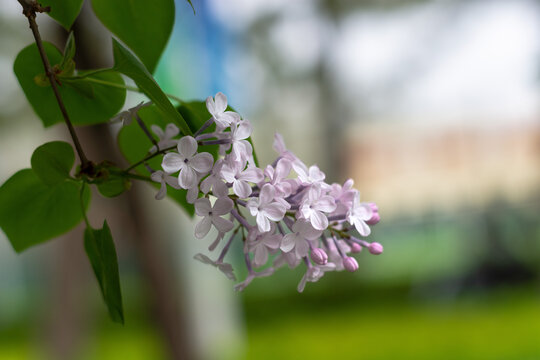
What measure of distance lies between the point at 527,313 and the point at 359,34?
135 centimetres

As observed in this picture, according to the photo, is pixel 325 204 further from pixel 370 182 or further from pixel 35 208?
pixel 370 182

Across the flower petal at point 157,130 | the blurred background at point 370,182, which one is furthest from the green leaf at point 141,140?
the blurred background at point 370,182

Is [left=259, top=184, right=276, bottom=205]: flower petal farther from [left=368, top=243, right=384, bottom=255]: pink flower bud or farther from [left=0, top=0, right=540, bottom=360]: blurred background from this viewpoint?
[left=0, top=0, right=540, bottom=360]: blurred background

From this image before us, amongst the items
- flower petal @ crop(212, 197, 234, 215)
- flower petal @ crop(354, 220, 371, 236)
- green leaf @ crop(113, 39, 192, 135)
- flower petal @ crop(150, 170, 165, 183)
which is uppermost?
green leaf @ crop(113, 39, 192, 135)

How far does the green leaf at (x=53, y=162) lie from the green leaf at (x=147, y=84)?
0.14 feet

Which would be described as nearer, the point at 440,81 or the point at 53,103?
the point at 53,103

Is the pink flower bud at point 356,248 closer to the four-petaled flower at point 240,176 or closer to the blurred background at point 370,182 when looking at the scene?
the four-petaled flower at point 240,176

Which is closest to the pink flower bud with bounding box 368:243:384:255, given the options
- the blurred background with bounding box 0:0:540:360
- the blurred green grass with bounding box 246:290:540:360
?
the blurred background with bounding box 0:0:540:360

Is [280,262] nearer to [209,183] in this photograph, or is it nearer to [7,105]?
[209,183]

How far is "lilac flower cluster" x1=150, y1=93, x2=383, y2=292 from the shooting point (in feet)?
0.59

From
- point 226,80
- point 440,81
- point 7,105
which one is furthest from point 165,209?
point 440,81

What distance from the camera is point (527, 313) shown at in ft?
7.52

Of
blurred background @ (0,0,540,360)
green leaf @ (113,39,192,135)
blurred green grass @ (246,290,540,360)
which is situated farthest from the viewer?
blurred green grass @ (246,290,540,360)

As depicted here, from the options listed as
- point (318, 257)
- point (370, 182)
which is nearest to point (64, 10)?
point (318, 257)
